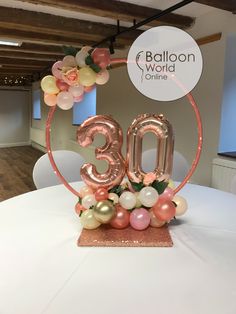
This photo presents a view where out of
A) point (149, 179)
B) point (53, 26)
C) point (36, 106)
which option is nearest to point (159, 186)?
point (149, 179)

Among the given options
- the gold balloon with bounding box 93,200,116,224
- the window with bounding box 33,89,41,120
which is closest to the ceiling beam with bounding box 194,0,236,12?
the gold balloon with bounding box 93,200,116,224

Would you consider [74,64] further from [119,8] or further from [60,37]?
[60,37]

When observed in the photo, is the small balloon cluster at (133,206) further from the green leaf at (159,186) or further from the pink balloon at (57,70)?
the pink balloon at (57,70)

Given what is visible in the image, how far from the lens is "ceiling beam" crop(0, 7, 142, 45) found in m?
2.96

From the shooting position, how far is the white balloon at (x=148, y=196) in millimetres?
1254

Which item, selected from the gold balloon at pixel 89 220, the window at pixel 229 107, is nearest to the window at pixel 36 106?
the window at pixel 229 107

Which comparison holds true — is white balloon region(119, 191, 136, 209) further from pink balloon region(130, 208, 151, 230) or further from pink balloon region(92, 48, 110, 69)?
pink balloon region(92, 48, 110, 69)

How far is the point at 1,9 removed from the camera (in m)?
2.88

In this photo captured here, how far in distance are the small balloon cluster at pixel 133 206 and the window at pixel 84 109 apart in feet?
16.3

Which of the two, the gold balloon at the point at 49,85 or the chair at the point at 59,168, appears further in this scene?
the chair at the point at 59,168

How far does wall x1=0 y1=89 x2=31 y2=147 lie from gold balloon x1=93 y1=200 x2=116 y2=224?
9254mm

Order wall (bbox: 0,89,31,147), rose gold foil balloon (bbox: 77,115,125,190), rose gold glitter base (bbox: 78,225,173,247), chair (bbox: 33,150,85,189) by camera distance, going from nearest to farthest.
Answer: rose gold glitter base (bbox: 78,225,173,247) < rose gold foil balloon (bbox: 77,115,125,190) < chair (bbox: 33,150,85,189) < wall (bbox: 0,89,31,147)

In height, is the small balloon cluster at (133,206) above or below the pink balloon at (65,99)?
below

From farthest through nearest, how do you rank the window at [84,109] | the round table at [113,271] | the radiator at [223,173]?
1. the window at [84,109]
2. the radiator at [223,173]
3. the round table at [113,271]
